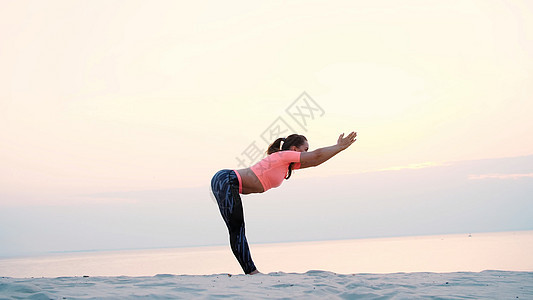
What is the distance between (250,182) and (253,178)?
0.22ft

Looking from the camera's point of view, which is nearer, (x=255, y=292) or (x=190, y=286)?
(x=255, y=292)

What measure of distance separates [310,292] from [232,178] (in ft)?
6.06

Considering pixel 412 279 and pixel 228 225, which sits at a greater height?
pixel 228 225

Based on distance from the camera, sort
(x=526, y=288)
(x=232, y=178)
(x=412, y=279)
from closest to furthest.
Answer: (x=526, y=288), (x=412, y=279), (x=232, y=178)

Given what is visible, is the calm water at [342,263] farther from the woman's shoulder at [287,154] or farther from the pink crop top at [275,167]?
the woman's shoulder at [287,154]

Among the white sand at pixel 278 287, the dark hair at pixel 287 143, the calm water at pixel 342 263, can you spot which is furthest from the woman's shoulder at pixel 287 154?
the calm water at pixel 342 263

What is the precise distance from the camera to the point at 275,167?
5.00 metres

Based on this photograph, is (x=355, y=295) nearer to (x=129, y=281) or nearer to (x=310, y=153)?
(x=310, y=153)

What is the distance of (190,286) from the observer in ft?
12.8

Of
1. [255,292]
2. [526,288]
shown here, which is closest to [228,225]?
[255,292]

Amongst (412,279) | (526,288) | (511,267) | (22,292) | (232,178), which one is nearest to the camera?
(22,292)

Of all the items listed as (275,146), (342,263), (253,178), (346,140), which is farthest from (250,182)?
(342,263)

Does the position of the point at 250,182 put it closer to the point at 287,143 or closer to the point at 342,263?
the point at 287,143

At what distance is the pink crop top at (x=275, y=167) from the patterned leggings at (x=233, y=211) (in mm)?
309
